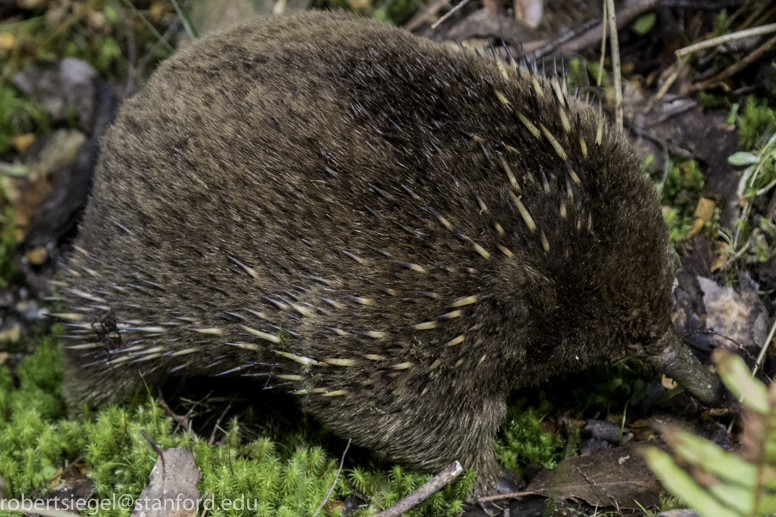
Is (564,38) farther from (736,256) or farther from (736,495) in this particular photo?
(736,495)

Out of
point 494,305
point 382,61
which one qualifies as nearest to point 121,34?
point 382,61

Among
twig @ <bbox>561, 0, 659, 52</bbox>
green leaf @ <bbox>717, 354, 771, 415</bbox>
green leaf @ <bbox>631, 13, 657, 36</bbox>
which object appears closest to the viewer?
green leaf @ <bbox>717, 354, 771, 415</bbox>

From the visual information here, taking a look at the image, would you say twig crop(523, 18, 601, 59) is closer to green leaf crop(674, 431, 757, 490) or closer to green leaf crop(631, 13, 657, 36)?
green leaf crop(631, 13, 657, 36)

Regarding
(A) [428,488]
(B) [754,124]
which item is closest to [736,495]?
(A) [428,488]

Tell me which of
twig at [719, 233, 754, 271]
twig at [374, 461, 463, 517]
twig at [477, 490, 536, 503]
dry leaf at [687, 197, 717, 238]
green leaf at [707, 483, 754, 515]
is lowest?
twig at [477, 490, 536, 503]

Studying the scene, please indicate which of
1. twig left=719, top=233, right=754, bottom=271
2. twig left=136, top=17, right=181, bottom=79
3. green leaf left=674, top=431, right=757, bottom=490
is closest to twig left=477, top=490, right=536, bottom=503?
twig left=719, top=233, right=754, bottom=271
